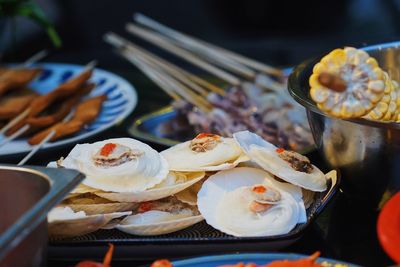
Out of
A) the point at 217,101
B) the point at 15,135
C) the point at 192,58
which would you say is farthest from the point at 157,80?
the point at 15,135

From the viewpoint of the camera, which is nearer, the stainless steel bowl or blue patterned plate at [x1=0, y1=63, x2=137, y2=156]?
the stainless steel bowl

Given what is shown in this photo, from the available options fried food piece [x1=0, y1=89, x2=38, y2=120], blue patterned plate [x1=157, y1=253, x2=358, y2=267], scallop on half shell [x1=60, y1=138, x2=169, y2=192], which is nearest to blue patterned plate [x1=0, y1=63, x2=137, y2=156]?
fried food piece [x1=0, y1=89, x2=38, y2=120]

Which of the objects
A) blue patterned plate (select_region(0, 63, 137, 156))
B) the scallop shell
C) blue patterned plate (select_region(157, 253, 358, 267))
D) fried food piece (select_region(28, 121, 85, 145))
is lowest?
blue patterned plate (select_region(0, 63, 137, 156))

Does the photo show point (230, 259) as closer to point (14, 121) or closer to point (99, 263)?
point (99, 263)

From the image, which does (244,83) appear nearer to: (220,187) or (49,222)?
(220,187)

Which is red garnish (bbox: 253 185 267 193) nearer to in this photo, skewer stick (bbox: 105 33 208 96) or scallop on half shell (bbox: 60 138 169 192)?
scallop on half shell (bbox: 60 138 169 192)

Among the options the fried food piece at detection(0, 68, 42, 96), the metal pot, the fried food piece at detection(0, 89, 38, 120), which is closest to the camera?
the metal pot

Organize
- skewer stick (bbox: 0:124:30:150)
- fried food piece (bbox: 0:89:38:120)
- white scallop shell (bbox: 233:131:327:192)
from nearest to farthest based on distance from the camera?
white scallop shell (bbox: 233:131:327:192) → skewer stick (bbox: 0:124:30:150) → fried food piece (bbox: 0:89:38:120)

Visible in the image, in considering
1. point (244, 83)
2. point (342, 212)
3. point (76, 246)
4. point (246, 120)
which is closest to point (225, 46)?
point (244, 83)
